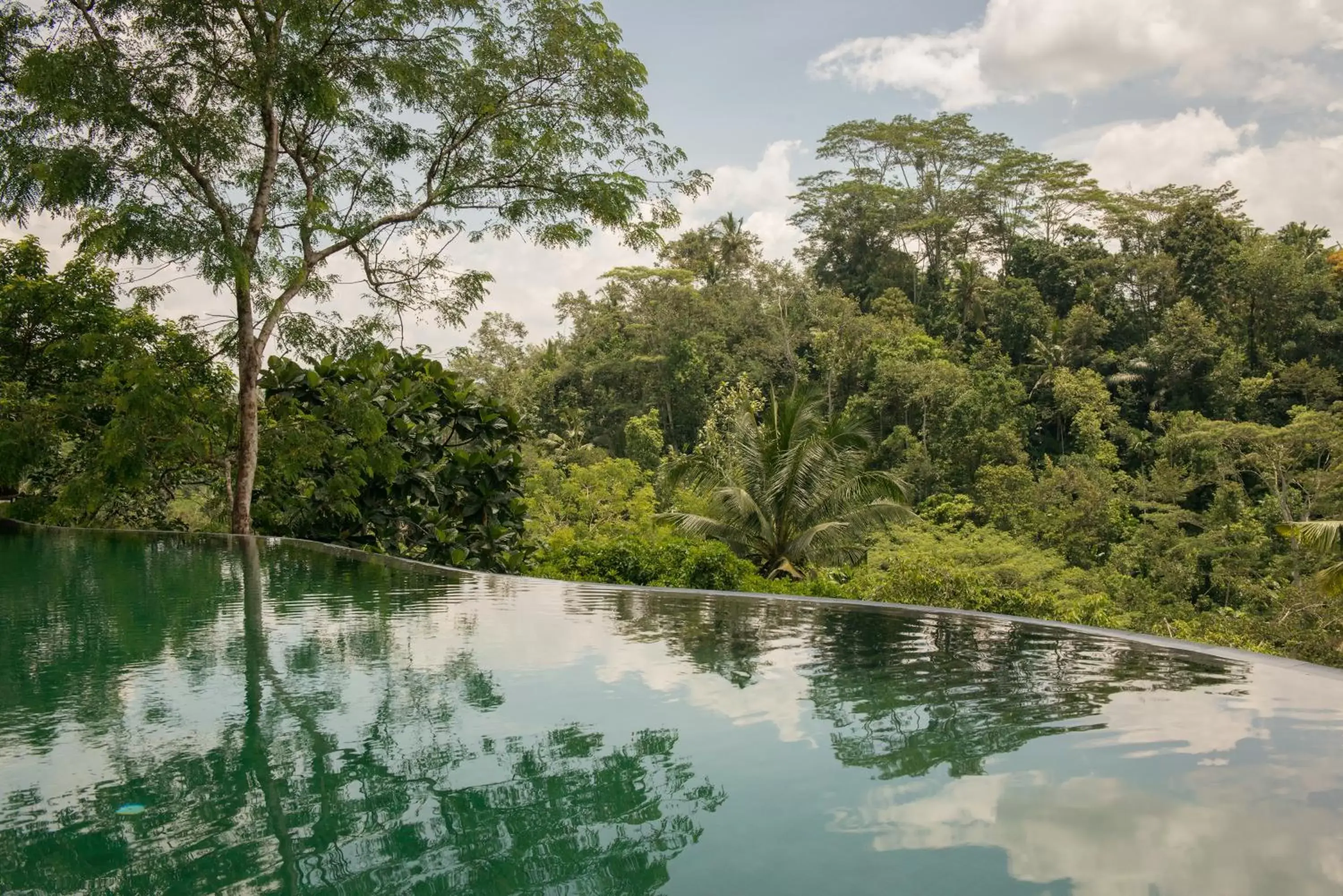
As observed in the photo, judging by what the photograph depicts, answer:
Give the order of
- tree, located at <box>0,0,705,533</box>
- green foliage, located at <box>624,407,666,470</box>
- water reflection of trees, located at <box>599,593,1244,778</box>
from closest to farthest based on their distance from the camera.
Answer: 1. water reflection of trees, located at <box>599,593,1244,778</box>
2. tree, located at <box>0,0,705,533</box>
3. green foliage, located at <box>624,407,666,470</box>

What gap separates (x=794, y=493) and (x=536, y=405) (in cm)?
1628

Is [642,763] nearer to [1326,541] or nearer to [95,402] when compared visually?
[95,402]

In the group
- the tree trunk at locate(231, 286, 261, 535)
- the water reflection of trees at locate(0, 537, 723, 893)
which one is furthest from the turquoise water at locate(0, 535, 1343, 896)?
the tree trunk at locate(231, 286, 261, 535)

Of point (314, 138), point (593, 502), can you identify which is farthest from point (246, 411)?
point (593, 502)

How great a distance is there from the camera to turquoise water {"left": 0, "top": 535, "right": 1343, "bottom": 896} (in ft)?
4.60

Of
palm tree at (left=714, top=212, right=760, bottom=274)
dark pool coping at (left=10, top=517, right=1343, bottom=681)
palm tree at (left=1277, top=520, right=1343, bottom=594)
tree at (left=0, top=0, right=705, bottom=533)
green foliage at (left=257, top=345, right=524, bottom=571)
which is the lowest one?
palm tree at (left=1277, top=520, right=1343, bottom=594)

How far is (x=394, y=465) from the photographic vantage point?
22.2ft

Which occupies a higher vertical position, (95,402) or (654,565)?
(95,402)

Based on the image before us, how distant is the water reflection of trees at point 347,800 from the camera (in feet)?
4.45

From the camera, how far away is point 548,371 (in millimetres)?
28344

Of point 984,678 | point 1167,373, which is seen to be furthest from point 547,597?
point 1167,373

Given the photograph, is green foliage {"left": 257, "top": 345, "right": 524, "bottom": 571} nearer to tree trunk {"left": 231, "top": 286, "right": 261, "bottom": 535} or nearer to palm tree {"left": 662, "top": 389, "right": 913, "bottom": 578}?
tree trunk {"left": 231, "top": 286, "right": 261, "bottom": 535}

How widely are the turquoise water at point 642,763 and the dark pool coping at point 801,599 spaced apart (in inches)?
5.5

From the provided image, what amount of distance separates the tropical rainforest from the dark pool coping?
0.41 metres
